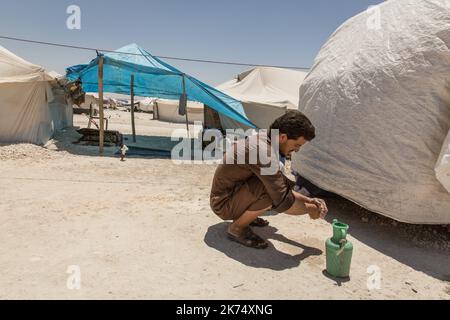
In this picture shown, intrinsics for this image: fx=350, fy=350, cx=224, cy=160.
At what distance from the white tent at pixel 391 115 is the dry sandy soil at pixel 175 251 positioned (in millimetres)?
554

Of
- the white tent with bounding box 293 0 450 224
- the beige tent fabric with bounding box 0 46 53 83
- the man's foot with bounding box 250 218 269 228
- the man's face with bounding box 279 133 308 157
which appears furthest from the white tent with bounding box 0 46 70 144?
Answer: the man's face with bounding box 279 133 308 157

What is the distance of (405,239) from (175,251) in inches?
108

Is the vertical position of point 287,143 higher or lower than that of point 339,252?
higher

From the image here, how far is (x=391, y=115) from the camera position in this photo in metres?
4.12

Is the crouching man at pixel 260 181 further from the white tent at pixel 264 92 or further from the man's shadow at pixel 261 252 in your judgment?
the white tent at pixel 264 92

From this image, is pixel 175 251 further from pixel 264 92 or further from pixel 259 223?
pixel 264 92

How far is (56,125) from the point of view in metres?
12.7

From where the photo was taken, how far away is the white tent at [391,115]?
3.84 metres

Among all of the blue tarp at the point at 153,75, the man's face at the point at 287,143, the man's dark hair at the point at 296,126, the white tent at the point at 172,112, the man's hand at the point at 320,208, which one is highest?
the blue tarp at the point at 153,75

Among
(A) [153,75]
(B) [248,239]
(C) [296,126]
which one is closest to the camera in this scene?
(C) [296,126]

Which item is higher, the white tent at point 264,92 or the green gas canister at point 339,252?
the white tent at point 264,92

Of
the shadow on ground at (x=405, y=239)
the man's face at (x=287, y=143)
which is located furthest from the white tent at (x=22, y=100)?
→ the man's face at (x=287, y=143)

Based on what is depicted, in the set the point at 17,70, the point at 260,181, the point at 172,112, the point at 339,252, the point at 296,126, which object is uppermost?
the point at 17,70

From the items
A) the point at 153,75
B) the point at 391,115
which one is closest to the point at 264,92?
the point at 153,75
